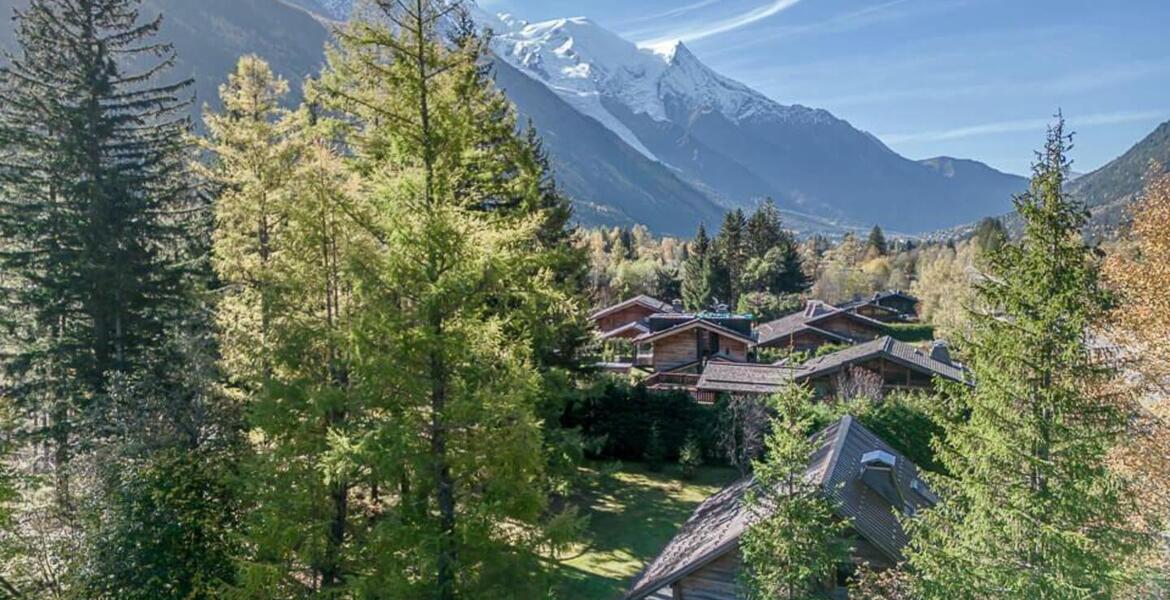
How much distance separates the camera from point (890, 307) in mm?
75875

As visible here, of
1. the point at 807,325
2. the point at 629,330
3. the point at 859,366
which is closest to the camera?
the point at 859,366

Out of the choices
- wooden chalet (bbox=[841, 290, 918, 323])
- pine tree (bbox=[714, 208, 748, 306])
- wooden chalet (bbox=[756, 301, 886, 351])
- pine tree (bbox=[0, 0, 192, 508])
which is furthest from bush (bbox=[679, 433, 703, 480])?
wooden chalet (bbox=[841, 290, 918, 323])

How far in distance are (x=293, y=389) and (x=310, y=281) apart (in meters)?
2.09

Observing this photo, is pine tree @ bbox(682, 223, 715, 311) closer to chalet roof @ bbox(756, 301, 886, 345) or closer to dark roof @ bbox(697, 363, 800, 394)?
chalet roof @ bbox(756, 301, 886, 345)

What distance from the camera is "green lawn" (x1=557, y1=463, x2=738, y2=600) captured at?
17.2 metres

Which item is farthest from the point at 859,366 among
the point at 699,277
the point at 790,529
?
the point at 699,277

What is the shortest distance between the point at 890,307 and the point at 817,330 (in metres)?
32.6

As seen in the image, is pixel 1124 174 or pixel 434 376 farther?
pixel 1124 174

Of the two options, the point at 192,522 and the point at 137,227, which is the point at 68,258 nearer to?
the point at 137,227

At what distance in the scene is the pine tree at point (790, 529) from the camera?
31.0 feet

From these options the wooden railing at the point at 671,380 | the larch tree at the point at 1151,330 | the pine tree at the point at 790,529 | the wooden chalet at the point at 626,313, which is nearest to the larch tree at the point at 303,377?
the pine tree at the point at 790,529

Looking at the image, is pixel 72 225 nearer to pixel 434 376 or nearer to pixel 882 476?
pixel 434 376

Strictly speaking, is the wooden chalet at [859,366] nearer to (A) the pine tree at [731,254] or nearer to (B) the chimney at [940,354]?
(B) the chimney at [940,354]

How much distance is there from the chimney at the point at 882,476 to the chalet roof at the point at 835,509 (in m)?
0.11
